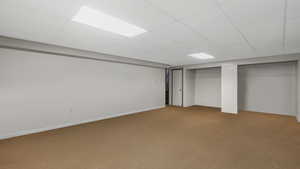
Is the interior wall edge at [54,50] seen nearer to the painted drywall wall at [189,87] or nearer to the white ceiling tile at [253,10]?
the painted drywall wall at [189,87]

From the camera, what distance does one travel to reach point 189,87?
7.66m

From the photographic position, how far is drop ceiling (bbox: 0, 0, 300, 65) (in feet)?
5.62

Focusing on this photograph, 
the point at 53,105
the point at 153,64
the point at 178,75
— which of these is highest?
the point at 153,64

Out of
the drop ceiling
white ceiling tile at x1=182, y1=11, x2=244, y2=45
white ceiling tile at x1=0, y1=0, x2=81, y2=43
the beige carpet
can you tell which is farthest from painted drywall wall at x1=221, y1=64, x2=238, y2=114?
white ceiling tile at x1=0, y1=0, x2=81, y2=43

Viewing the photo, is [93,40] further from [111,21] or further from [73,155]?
[73,155]

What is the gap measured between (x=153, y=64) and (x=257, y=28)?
4468 millimetres

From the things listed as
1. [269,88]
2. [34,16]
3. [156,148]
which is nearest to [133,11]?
[34,16]

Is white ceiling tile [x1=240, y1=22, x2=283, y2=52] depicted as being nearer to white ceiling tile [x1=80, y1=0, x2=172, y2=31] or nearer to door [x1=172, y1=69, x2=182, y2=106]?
white ceiling tile [x1=80, y1=0, x2=172, y2=31]

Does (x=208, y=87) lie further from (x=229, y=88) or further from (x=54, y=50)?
(x=54, y=50)

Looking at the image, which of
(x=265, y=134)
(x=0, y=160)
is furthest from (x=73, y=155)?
(x=265, y=134)

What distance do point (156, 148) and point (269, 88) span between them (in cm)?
585

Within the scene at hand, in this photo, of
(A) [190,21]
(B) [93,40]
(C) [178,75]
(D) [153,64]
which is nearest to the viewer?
(A) [190,21]

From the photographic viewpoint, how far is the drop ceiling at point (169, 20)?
5.62 ft

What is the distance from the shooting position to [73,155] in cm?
244
